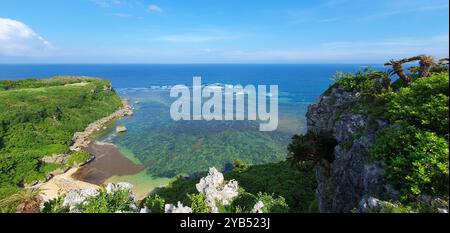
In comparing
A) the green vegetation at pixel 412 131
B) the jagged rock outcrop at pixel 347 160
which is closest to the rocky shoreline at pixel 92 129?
the jagged rock outcrop at pixel 347 160

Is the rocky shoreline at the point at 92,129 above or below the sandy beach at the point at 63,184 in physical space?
above

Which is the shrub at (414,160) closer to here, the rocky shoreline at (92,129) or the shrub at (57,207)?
the shrub at (57,207)

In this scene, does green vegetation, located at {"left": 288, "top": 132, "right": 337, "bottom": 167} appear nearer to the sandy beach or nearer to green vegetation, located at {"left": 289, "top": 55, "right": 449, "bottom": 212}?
green vegetation, located at {"left": 289, "top": 55, "right": 449, "bottom": 212}

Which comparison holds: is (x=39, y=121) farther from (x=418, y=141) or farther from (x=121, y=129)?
(x=418, y=141)

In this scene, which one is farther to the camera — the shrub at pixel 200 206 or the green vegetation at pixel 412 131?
the shrub at pixel 200 206

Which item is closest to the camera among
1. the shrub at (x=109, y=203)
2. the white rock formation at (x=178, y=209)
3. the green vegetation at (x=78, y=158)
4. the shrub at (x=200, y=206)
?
the white rock formation at (x=178, y=209)

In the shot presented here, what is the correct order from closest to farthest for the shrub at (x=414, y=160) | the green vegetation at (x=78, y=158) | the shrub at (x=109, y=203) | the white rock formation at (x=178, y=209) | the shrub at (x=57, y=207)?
the shrub at (x=414, y=160)
the white rock formation at (x=178, y=209)
the shrub at (x=109, y=203)
the shrub at (x=57, y=207)
the green vegetation at (x=78, y=158)

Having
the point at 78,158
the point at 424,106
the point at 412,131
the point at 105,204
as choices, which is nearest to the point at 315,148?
the point at 412,131

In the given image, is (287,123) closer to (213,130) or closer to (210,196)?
(213,130)
